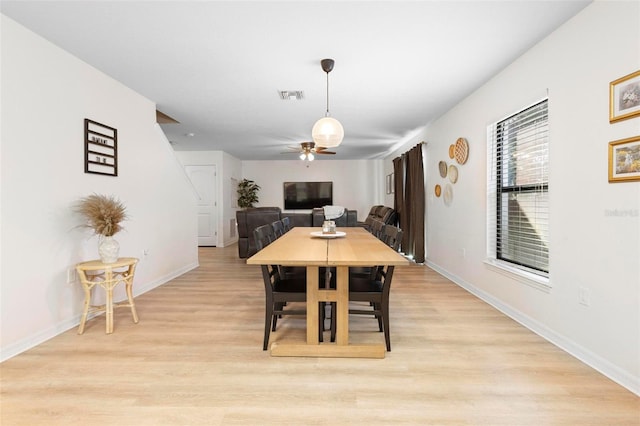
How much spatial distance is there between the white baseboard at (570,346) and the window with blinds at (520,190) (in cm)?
41

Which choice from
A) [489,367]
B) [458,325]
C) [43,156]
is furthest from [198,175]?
[489,367]

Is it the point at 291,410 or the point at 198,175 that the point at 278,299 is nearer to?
the point at 291,410

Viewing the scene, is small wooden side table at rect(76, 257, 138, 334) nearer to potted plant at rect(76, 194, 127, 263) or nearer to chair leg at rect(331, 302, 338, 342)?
potted plant at rect(76, 194, 127, 263)

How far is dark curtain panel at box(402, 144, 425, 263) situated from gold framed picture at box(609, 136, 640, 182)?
11.4 ft

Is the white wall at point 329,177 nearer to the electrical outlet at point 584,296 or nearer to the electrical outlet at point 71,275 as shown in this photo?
the electrical outlet at point 71,275

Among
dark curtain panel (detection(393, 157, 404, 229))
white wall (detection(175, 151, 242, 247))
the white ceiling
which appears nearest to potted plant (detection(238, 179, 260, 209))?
white wall (detection(175, 151, 242, 247))

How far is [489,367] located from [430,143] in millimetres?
3849

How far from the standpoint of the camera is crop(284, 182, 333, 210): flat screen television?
923 cm

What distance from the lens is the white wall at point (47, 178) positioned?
222 centimetres

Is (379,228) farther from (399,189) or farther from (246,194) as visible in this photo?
(246,194)

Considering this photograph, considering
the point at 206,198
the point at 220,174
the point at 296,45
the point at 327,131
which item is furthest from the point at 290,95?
the point at 206,198

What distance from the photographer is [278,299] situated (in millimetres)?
2256

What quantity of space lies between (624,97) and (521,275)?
1.53 metres

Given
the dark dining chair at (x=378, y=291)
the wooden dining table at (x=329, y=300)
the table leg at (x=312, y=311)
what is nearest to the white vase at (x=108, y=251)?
the wooden dining table at (x=329, y=300)
